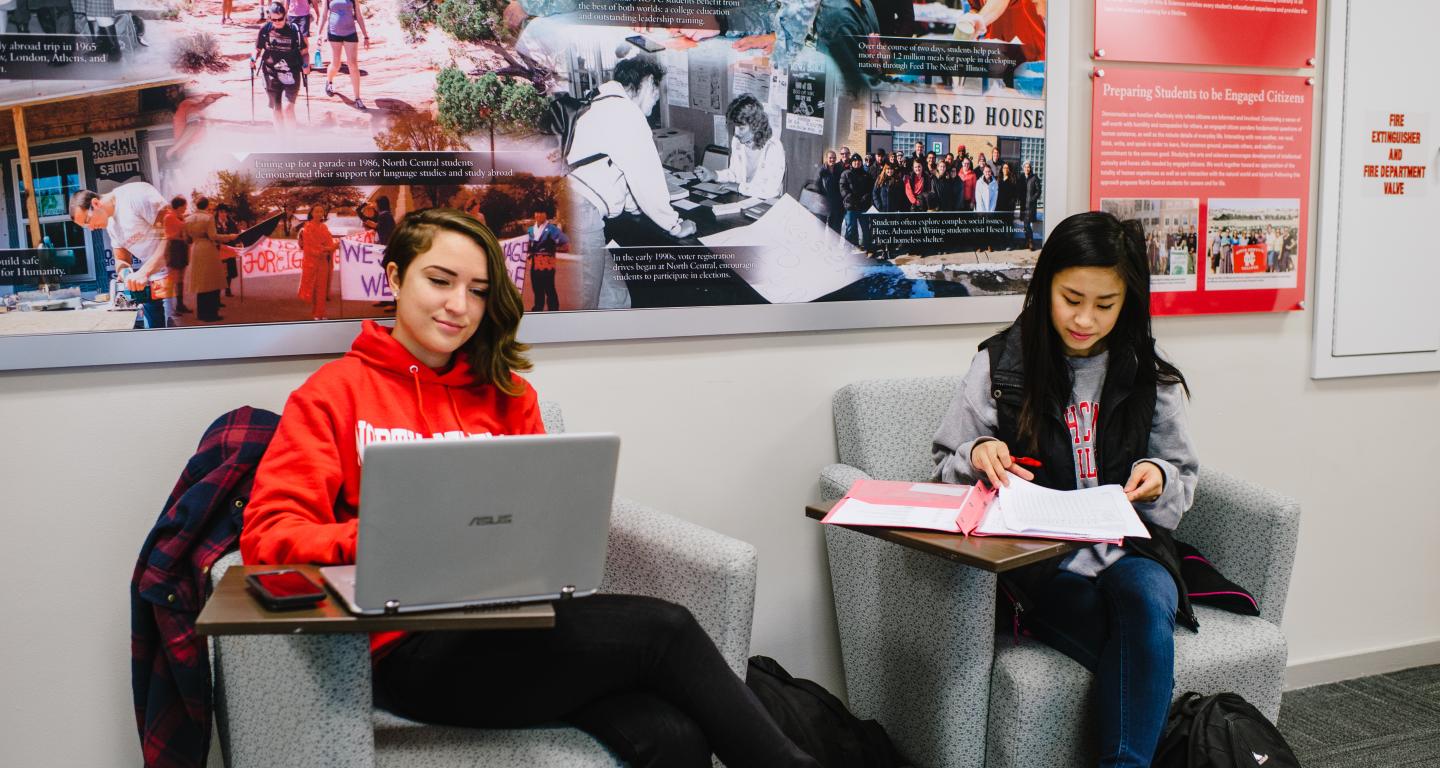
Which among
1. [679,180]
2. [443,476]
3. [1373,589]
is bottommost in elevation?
[1373,589]

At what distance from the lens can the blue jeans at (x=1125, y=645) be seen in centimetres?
170

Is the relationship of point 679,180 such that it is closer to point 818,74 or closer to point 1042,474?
point 818,74

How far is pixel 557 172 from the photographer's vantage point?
6.66 feet

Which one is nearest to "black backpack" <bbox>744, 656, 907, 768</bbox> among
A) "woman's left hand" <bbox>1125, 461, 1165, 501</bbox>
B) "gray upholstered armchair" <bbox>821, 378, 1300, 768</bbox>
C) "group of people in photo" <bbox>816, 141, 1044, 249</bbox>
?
"gray upholstered armchair" <bbox>821, 378, 1300, 768</bbox>

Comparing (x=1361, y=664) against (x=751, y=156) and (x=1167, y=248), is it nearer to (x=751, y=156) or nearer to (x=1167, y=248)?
(x=1167, y=248)

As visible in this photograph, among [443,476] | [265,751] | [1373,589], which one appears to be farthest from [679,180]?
[1373,589]

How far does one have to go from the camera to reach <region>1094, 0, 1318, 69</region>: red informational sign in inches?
94.2

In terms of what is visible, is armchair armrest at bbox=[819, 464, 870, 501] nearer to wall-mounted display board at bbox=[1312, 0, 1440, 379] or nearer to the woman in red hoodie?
the woman in red hoodie

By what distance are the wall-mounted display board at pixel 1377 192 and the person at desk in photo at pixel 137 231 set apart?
258 cm

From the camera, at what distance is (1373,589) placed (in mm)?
2824

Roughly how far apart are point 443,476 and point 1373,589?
268 centimetres

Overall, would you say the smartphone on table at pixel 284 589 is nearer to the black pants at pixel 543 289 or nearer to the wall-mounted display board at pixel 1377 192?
the black pants at pixel 543 289

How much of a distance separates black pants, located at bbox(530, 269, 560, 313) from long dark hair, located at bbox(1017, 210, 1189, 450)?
909 millimetres

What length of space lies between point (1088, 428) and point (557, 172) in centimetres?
113
